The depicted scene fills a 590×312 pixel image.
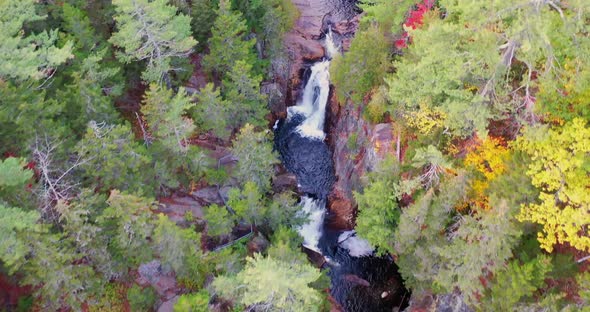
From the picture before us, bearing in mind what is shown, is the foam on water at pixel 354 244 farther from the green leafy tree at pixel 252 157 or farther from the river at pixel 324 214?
the green leafy tree at pixel 252 157

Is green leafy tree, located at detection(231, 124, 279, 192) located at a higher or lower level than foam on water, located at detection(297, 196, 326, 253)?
higher

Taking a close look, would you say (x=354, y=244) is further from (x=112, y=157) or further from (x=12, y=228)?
(x=12, y=228)

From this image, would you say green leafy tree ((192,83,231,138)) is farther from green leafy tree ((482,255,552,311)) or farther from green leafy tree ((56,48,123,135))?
green leafy tree ((482,255,552,311))

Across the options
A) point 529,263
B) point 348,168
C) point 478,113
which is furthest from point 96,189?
point 529,263

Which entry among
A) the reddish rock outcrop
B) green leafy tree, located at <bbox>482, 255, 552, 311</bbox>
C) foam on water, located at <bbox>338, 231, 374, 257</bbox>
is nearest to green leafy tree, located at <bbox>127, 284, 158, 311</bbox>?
foam on water, located at <bbox>338, 231, 374, 257</bbox>

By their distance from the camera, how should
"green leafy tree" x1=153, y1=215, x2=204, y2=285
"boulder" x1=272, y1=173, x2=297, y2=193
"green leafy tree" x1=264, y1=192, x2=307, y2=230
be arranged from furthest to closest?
"boulder" x1=272, y1=173, x2=297, y2=193
"green leafy tree" x1=264, y1=192, x2=307, y2=230
"green leafy tree" x1=153, y1=215, x2=204, y2=285

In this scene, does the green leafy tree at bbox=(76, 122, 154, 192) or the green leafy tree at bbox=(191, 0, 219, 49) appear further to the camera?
the green leafy tree at bbox=(191, 0, 219, 49)

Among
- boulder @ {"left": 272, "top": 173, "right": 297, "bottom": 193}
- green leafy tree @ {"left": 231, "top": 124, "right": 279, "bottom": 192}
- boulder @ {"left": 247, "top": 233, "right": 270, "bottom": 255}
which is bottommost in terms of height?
boulder @ {"left": 272, "top": 173, "right": 297, "bottom": 193}

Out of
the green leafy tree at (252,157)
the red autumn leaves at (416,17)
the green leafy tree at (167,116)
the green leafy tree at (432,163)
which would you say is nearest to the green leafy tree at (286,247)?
the green leafy tree at (252,157)
